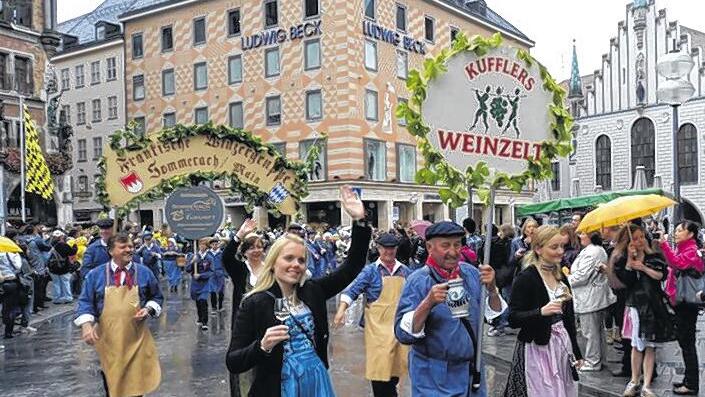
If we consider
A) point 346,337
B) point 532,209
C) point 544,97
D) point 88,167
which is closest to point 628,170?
point 532,209

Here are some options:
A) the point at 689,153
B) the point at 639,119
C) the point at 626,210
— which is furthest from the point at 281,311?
the point at 639,119

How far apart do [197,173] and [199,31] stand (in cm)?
3359

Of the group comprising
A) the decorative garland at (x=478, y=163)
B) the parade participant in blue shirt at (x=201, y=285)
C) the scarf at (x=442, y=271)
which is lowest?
the parade participant in blue shirt at (x=201, y=285)

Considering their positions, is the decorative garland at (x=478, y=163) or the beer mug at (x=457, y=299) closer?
the beer mug at (x=457, y=299)

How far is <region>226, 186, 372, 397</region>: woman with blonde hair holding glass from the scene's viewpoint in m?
4.21

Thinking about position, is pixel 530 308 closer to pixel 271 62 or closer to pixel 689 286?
pixel 689 286

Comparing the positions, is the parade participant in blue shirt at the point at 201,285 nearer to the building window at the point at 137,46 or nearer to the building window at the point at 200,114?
the building window at the point at 200,114

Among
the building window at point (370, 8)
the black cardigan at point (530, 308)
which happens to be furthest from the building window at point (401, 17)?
the black cardigan at point (530, 308)

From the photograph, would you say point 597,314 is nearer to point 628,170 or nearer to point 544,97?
point 544,97

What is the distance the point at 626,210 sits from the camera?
8.01 m

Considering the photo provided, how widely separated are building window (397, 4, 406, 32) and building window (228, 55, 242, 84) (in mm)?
8674

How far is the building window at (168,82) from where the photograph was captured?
4516cm

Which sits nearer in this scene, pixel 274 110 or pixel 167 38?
pixel 274 110

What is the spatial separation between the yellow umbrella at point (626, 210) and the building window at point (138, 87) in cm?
4215
